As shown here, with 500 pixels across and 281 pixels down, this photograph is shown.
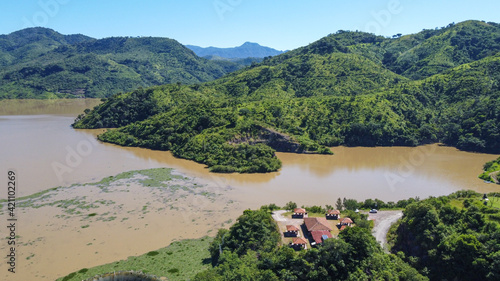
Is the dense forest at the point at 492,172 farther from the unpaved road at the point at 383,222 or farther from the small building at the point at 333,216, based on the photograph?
the small building at the point at 333,216

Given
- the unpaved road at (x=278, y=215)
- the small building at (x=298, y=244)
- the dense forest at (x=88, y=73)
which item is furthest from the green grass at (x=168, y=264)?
the dense forest at (x=88, y=73)

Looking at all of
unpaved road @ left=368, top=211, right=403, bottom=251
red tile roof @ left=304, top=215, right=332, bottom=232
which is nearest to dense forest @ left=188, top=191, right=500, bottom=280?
unpaved road @ left=368, top=211, right=403, bottom=251

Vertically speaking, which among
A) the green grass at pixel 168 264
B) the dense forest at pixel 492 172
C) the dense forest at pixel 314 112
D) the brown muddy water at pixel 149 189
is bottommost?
the green grass at pixel 168 264

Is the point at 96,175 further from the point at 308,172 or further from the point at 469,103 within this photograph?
the point at 469,103

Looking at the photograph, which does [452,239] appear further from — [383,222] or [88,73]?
[88,73]

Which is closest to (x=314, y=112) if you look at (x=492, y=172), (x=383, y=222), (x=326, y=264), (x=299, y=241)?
(x=492, y=172)

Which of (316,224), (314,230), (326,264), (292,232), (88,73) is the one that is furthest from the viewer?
(88,73)

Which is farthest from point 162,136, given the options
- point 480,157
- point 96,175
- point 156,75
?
point 156,75
